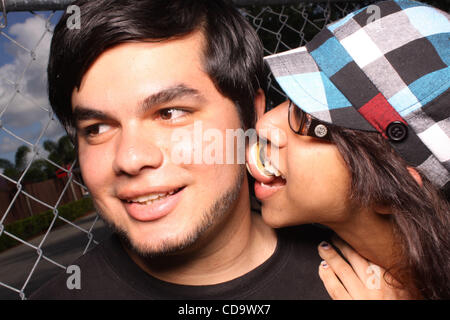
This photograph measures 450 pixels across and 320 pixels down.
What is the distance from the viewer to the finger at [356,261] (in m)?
1.51

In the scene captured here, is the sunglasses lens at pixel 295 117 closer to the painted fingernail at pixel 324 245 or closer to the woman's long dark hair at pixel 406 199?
the woman's long dark hair at pixel 406 199

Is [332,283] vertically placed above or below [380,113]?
below

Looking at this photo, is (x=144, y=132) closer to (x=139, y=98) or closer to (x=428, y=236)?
(x=139, y=98)

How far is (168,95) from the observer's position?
1255mm

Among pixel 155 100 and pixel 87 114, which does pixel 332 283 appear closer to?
pixel 155 100

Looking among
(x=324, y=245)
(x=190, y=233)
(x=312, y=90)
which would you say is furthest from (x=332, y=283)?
(x=312, y=90)

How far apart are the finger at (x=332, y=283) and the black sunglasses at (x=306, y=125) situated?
638 millimetres

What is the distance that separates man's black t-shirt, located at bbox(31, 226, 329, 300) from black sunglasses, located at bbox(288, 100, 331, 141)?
1.99 ft

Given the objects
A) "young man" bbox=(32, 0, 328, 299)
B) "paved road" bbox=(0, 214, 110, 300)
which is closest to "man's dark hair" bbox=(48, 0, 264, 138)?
"young man" bbox=(32, 0, 328, 299)

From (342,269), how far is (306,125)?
71 cm

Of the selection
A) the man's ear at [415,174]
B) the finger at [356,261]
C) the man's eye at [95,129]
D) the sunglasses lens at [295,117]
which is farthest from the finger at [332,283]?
the man's eye at [95,129]

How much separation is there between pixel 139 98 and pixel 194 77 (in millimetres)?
245

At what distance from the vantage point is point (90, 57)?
4.30 ft
